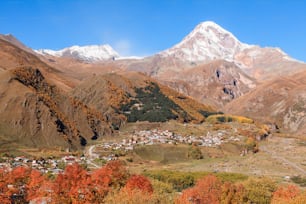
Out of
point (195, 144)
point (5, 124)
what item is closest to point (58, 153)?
point (5, 124)

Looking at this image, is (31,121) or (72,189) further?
(31,121)

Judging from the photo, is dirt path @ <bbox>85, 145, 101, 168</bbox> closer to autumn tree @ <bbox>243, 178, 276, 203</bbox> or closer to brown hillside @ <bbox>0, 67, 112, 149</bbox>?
brown hillside @ <bbox>0, 67, 112, 149</bbox>

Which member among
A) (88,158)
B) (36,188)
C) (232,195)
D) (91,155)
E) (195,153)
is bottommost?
(36,188)

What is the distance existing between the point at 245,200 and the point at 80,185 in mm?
32765

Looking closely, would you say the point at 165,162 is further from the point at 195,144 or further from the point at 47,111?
the point at 47,111

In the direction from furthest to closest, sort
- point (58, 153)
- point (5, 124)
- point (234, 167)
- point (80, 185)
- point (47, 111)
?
point (47, 111), point (5, 124), point (58, 153), point (234, 167), point (80, 185)

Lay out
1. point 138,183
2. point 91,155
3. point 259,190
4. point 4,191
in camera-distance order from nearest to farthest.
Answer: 1. point 4,191
2. point 138,183
3. point 259,190
4. point 91,155

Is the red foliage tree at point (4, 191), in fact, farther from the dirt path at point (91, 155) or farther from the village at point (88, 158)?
the dirt path at point (91, 155)

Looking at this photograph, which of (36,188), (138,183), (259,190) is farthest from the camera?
(259,190)

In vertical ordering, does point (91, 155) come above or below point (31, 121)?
below

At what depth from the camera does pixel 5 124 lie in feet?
561

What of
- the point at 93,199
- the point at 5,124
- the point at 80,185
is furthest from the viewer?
the point at 5,124

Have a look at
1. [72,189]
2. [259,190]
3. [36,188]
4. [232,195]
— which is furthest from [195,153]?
[72,189]

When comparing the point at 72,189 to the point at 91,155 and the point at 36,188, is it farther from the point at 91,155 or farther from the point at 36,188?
the point at 91,155
